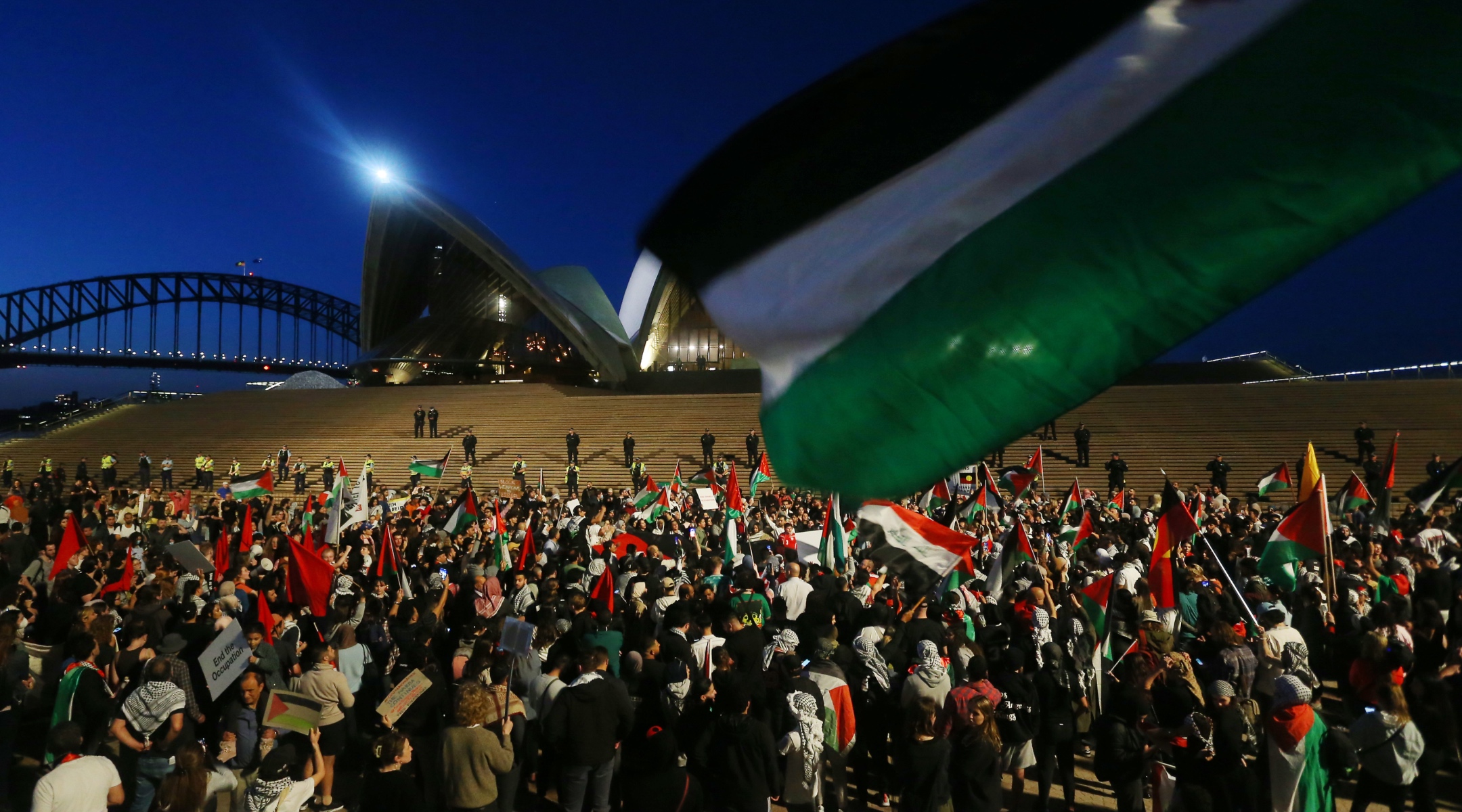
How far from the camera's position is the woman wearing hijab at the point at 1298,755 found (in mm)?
3773

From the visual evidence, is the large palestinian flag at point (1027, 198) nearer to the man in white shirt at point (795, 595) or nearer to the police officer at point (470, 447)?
the man in white shirt at point (795, 595)

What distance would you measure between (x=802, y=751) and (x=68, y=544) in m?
7.33

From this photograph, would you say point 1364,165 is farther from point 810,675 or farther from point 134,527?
point 134,527

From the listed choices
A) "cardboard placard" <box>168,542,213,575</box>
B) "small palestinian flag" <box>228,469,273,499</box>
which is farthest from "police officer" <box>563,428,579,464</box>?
"cardboard placard" <box>168,542,213,575</box>

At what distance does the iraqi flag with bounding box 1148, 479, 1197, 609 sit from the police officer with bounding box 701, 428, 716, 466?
56.7ft

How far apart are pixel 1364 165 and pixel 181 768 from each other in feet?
13.9

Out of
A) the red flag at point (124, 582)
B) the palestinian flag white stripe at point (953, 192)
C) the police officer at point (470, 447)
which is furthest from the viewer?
the police officer at point (470, 447)

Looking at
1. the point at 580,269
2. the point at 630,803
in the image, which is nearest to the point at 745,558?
the point at 630,803

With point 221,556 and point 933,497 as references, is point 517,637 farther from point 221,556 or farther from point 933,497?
point 933,497

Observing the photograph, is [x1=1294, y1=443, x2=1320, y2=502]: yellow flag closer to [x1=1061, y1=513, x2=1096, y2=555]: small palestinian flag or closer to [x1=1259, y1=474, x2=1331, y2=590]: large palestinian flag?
[x1=1259, y1=474, x2=1331, y2=590]: large palestinian flag

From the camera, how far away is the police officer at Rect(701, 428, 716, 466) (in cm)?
2348

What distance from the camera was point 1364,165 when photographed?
1.64m

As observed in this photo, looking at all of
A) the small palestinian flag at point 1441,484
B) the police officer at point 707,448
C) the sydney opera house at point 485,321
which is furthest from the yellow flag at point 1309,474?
the sydney opera house at point 485,321

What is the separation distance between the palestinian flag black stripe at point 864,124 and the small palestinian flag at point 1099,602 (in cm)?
445
